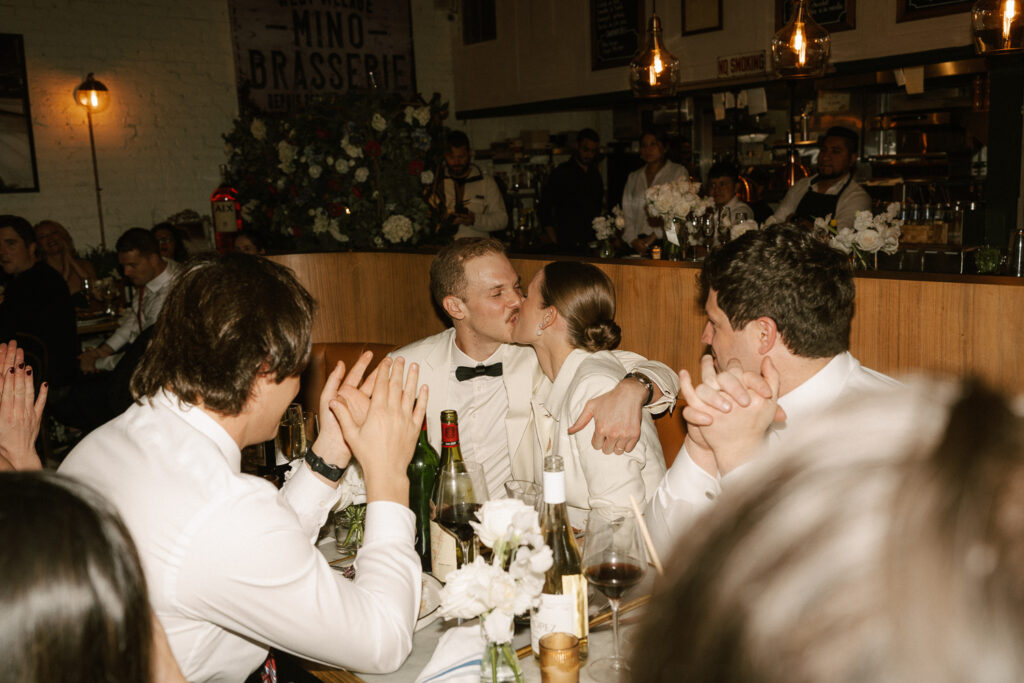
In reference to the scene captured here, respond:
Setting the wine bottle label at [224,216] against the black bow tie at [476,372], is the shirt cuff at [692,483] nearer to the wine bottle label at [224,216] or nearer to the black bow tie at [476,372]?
the black bow tie at [476,372]

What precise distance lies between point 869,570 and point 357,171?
4.24 m

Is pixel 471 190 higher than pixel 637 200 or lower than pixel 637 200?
higher

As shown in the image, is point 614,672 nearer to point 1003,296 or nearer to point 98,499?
point 98,499

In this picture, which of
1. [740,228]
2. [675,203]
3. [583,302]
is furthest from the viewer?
[675,203]

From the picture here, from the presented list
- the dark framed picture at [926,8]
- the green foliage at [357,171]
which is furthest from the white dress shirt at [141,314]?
the dark framed picture at [926,8]

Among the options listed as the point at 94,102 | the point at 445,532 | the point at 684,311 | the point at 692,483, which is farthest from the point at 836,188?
the point at 94,102

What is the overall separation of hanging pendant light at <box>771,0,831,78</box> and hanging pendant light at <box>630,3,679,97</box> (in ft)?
1.79

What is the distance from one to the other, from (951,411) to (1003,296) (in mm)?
2170

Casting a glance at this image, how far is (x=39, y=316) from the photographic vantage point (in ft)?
15.6

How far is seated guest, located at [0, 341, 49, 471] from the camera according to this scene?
1942 mm

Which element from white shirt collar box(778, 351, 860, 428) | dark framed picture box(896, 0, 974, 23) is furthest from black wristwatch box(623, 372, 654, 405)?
dark framed picture box(896, 0, 974, 23)

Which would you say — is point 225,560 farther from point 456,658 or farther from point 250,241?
point 250,241

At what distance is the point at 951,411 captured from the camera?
48cm

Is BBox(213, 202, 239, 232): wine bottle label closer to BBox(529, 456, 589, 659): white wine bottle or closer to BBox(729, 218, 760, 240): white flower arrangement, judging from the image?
BBox(729, 218, 760, 240): white flower arrangement
